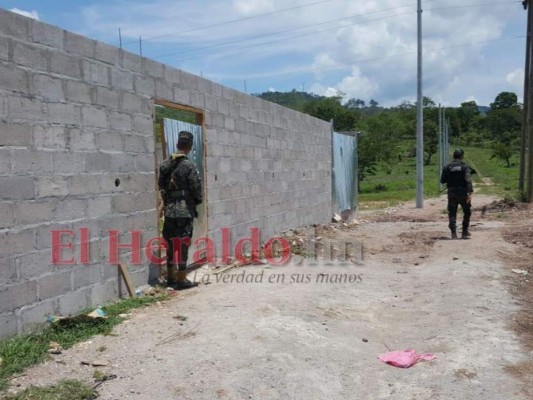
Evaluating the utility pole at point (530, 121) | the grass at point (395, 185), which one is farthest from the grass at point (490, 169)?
the utility pole at point (530, 121)

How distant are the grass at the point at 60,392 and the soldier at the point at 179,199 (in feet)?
8.50

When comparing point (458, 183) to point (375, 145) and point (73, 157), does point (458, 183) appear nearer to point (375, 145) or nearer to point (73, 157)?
point (73, 157)

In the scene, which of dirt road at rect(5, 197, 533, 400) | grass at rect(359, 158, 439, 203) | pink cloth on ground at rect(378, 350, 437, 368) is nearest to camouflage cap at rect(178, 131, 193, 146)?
dirt road at rect(5, 197, 533, 400)

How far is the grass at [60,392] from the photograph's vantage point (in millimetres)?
3102

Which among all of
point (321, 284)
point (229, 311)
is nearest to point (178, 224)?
point (229, 311)

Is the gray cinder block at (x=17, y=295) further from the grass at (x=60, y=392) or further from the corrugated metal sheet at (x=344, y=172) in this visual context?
the corrugated metal sheet at (x=344, y=172)

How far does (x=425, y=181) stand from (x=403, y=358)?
33221 millimetres

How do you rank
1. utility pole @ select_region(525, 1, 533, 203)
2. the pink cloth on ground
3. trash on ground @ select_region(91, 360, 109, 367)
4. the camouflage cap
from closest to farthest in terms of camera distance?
trash on ground @ select_region(91, 360, 109, 367) < the pink cloth on ground < the camouflage cap < utility pole @ select_region(525, 1, 533, 203)

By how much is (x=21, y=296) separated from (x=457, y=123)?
7851cm

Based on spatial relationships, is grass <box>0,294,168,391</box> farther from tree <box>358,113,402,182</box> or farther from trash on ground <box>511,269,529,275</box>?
tree <box>358,113,402,182</box>

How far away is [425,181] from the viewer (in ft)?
117

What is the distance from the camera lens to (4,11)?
3.97 metres

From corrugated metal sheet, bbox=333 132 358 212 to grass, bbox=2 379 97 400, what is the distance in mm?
10407

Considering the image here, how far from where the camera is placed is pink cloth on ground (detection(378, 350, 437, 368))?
3994mm
